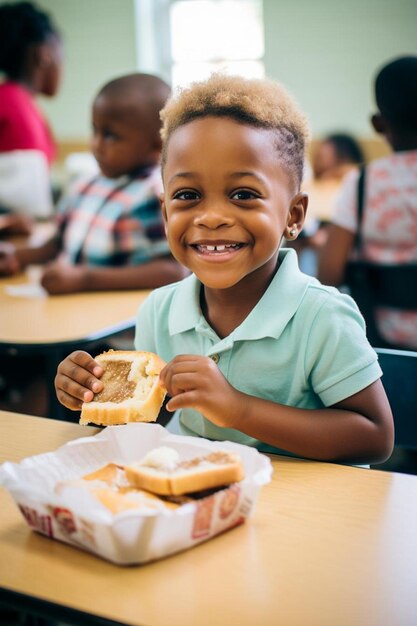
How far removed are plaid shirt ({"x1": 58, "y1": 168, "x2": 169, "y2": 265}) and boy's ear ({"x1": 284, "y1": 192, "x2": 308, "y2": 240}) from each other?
1.01 metres

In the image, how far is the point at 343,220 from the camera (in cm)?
234

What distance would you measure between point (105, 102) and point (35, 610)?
174cm

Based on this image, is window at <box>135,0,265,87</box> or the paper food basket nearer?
the paper food basket

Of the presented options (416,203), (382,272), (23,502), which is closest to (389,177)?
(416,203)

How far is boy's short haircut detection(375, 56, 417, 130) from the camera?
2.25 m

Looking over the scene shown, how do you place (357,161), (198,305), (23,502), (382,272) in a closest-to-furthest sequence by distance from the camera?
(23,502) < (198,305) < (382,272) < (357,161)

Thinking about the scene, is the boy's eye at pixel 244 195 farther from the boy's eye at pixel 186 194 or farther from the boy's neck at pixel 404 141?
the boy's neck at pixel 404 141

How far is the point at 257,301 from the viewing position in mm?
1285

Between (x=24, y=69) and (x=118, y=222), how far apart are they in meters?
1.72

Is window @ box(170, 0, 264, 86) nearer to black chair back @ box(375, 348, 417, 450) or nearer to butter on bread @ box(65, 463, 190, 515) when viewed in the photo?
black chair back @ box(375, 348, 417, 450)

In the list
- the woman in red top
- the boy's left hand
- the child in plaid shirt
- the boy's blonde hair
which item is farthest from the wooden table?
the woman in red top

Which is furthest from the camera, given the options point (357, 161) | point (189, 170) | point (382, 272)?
point (357, 161)

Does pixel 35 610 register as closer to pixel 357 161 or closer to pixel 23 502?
pixel 23 502

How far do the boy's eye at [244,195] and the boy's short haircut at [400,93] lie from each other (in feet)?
4.25
